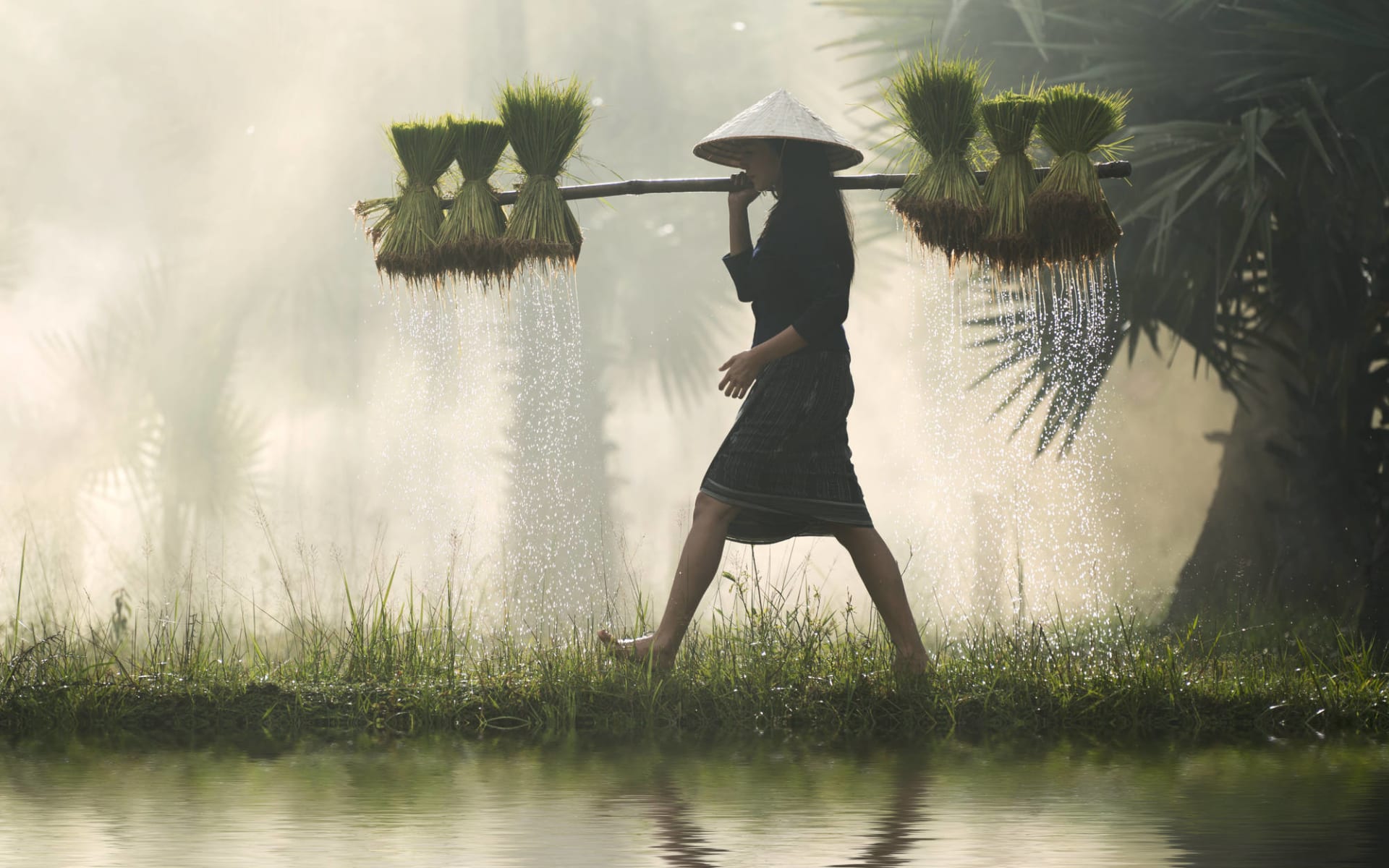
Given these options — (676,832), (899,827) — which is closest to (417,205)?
(676,832)

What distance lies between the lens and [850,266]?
4516mm

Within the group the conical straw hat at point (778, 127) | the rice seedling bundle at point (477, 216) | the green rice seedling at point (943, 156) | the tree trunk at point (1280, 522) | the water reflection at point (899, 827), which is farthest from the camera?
the tree trunk at point (1280, 522)

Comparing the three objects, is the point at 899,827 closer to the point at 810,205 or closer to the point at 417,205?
the point at 810,205

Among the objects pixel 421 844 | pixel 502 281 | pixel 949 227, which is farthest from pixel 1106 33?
pixel 421 844

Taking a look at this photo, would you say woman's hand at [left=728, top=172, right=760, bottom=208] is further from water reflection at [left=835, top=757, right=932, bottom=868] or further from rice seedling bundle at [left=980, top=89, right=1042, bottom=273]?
water reflection at [left=835, top=757, right=932, bottom=868]

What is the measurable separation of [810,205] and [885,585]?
1291mm

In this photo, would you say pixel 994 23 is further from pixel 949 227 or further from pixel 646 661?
pixel 646 661

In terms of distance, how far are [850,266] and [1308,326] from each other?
16.7 ft

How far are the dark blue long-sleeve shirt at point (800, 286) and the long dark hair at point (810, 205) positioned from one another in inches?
0.4

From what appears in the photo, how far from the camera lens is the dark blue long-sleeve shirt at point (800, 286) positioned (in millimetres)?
4398

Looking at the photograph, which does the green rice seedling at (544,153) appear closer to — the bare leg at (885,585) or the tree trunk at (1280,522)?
the bare leg at (885,585)

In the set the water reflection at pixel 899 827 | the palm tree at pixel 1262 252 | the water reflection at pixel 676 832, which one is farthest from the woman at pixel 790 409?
the palm tree at pixel 1262 252

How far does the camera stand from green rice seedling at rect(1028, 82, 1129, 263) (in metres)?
4.87

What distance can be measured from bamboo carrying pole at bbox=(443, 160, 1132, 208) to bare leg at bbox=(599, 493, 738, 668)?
3.67 feet
